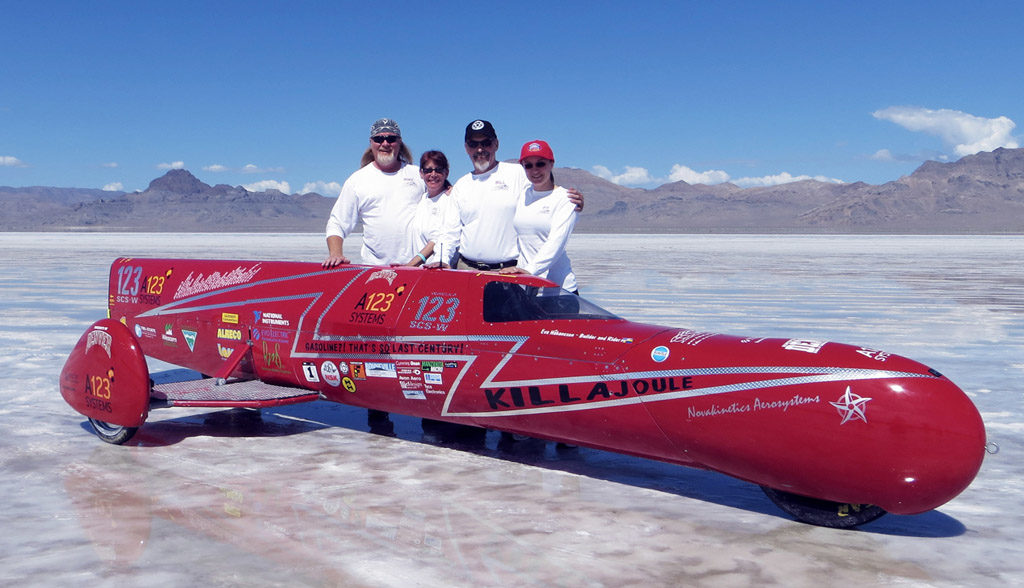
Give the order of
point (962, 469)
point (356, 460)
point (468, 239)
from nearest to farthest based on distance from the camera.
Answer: point (962, 469)
point (356, 460)
point (468, 239)

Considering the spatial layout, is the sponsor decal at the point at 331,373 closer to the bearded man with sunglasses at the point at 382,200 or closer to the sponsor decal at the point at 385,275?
the sponsor decal at the point at 385,275

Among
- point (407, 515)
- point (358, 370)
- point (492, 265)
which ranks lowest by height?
point (407, 515)

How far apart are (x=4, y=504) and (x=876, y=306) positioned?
50.6 ft

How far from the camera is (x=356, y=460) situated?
22.5 ft

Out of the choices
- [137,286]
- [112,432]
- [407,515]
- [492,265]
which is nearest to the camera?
[407,515]

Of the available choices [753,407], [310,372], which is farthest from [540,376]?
[310,372]

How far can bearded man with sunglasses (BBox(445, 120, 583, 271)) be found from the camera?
24.4 ft

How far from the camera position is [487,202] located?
7.43m

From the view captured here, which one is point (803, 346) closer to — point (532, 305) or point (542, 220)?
point (532, 305)

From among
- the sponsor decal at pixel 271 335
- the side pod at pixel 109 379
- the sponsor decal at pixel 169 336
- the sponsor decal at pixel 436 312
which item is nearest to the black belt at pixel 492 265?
the sponsor decal at pixel 436 312

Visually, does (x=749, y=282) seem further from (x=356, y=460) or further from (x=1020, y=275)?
(x=356, y=460)

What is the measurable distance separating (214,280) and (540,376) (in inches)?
151

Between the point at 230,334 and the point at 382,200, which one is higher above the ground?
the point at 382,200

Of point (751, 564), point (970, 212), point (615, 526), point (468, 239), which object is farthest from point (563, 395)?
point (970, 212)
